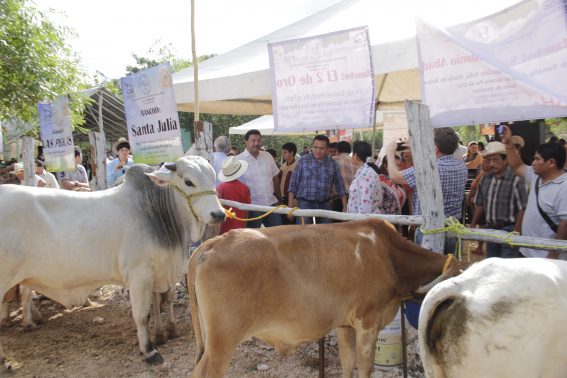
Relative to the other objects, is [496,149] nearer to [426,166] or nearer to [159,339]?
[426,166]

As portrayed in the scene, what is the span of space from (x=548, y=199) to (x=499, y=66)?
102 cm

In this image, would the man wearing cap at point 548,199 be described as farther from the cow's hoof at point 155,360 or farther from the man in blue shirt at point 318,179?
the cow's hoof at point 155,360

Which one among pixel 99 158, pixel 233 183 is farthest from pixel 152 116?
pixel 99 158

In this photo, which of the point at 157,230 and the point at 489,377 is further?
the point at 157,230

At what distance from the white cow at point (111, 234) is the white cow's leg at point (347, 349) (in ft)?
4.62

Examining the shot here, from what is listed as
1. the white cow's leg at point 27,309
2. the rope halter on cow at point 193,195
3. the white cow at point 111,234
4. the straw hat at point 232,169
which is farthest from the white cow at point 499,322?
the white cow's leg at point 27,309

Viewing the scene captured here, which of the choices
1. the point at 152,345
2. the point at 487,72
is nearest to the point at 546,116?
the point at 487,72

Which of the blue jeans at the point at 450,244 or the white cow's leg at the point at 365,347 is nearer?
the white cow's leg at the point at 365,347

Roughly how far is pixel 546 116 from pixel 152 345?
349cm

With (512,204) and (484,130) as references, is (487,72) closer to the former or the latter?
(512,204)

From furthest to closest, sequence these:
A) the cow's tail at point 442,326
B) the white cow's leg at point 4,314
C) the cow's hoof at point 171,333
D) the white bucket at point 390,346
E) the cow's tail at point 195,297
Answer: the white cow's leg at point 4,314 → the cow's hoof at point 171,333 → the white bucket at point 390,346 → the cow's tail at point 195,297 → the cow's tail at point 442,326

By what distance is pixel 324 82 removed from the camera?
396cm

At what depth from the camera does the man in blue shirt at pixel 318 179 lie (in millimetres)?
5312

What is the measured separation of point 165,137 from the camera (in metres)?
5.07
